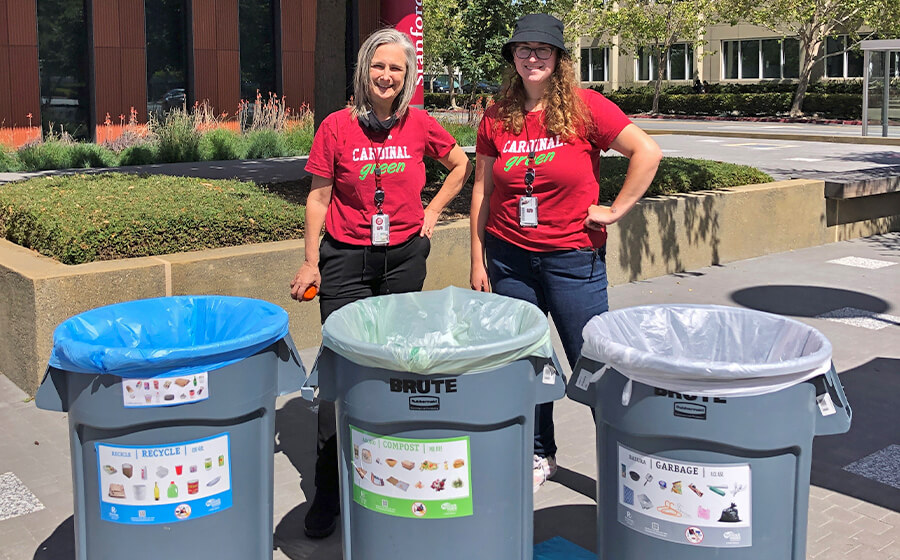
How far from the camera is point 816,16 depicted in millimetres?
36000

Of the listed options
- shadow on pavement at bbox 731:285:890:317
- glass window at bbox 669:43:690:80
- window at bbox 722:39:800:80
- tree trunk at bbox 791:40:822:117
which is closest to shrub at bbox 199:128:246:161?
shadow on pavement at bbox 731:285:890:317

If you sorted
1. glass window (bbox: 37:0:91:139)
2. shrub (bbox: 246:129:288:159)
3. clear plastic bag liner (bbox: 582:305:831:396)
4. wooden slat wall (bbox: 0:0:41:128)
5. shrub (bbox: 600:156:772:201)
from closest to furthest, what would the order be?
clear plastic bag liner (bbox: 582:305:831:396), shrub (bbox: 600:156:772:201), shrub (bbox: 246:129:288:159), wooden slat wall (bbox: 0:0:41:128), glass window (bbox: 37:0:91:139)

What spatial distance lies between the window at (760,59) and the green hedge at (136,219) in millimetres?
42903

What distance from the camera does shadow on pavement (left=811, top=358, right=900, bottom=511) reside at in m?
4.48

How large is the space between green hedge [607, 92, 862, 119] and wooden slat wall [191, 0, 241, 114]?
23.0 meters

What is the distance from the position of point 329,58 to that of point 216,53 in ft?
40.8

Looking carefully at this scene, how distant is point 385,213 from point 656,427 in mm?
1623

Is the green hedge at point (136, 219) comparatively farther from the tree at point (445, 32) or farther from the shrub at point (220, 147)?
the tree at point (445, 32)

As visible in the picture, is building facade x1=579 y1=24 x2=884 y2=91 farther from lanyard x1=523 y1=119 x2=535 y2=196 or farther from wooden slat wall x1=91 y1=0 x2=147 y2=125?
lanyard x1=523 y1=119 x2=535 y2=196

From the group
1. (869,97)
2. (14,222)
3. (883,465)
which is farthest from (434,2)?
(883,465)

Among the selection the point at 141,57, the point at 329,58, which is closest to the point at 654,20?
the point at 141,57

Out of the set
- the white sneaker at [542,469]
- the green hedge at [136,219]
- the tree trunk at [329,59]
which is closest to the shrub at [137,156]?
the tree trunk at [329,59]

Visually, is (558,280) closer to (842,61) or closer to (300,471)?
(300,471)

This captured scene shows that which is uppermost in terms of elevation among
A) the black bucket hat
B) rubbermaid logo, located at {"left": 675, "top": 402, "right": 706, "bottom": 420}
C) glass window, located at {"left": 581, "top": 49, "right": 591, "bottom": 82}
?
glass window, located at {"left": 581, "top": 49, "right": 591, "bottom": 82}
